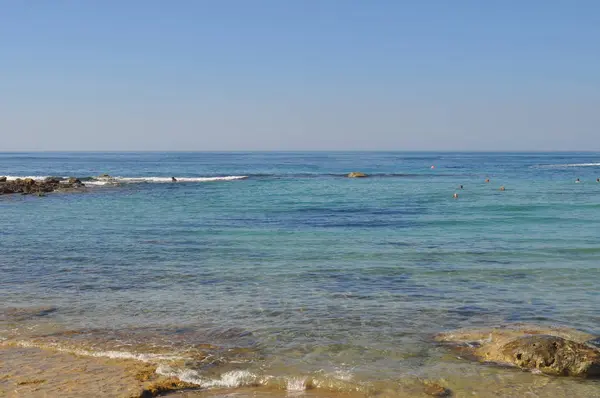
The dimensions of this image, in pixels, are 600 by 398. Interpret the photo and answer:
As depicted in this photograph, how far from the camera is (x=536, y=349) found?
1021 centimetres

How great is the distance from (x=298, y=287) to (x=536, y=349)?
680cm

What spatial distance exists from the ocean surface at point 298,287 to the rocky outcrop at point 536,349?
1.08 ft

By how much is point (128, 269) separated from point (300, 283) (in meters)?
5.62

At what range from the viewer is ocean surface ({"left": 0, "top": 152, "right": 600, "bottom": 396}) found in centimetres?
1048

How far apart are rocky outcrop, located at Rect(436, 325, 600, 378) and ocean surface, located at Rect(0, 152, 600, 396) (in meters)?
0.33

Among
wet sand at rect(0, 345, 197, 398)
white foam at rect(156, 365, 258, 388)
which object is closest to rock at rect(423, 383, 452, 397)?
white foam at rect(156, 365, 258, 388)

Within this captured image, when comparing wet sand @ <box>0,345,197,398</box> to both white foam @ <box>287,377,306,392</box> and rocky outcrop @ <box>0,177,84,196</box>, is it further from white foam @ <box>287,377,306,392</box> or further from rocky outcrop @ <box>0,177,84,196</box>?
rocky outcrop @ <box>0,177,84,196</box>

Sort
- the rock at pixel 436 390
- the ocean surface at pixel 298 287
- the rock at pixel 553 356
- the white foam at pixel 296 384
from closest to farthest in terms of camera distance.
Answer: the rock at pixel 436 390, the white foam at pixel 296 384, the rock at pixel 553 356, the ocean surface at pixel 298 287

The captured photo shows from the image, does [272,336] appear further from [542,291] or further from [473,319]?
[542,291]

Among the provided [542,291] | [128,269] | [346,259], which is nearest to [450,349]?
[542,291]

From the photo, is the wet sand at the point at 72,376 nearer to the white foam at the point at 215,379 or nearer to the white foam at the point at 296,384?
the white foam at the point at 215,379

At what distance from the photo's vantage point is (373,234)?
25.2 metres

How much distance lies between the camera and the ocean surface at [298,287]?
10484 millimetres

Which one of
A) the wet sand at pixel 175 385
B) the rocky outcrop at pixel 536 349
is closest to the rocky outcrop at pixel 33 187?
the wet sand at pixel 175 385
